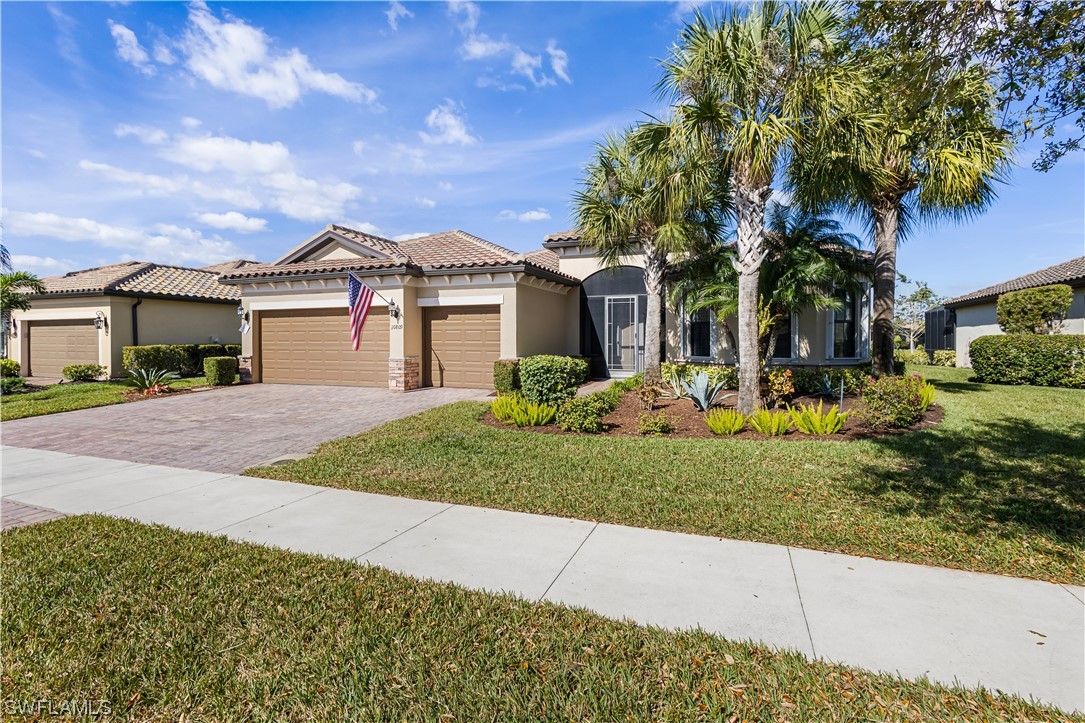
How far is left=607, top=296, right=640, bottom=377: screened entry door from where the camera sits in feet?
58.3

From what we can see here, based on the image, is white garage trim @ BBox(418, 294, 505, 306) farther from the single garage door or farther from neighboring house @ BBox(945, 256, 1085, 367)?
neighboring house @ BBox(945, 256, 1085, 367)

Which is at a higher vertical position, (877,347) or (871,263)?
(871,263)

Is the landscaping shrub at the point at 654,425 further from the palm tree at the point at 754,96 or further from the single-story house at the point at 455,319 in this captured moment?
the single-story house at the point at 455,319

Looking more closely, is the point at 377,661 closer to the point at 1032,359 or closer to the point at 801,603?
the point at 801,603

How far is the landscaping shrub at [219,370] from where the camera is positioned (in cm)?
1606

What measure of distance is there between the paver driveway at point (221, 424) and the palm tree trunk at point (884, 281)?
10.5 meters

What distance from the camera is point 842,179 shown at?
9711 millimetres

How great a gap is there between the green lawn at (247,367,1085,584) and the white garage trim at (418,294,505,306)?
6.23 metres

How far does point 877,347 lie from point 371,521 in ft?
42.8

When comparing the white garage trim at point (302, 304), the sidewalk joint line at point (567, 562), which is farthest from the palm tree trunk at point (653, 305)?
the sidewalk joint line at point (567, 562)

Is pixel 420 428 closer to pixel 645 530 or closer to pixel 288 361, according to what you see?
pixel 645 530

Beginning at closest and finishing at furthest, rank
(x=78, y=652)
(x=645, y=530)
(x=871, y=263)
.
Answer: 1. (x=78, y=652)
2. (x=645, y=530)
3. (x=871, y=263)

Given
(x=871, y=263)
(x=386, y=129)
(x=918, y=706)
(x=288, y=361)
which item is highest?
(x=386, y=129)

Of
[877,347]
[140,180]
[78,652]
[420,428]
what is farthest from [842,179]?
[140,180]
